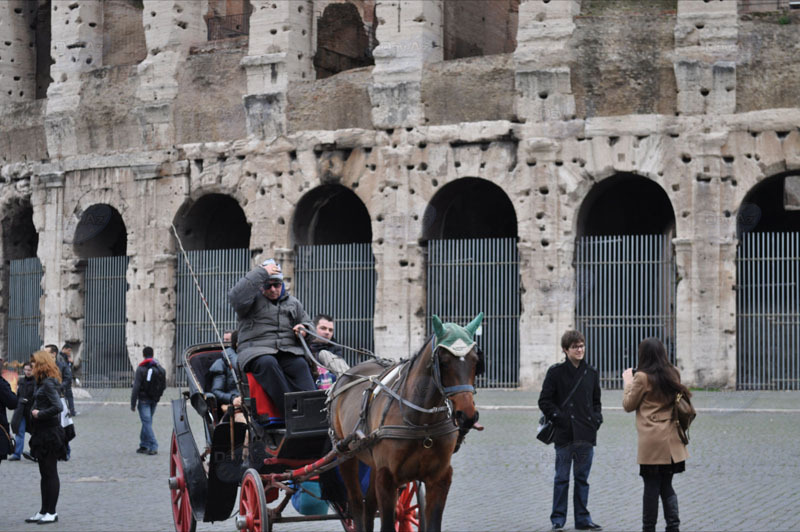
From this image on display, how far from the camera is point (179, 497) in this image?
28.0 ft

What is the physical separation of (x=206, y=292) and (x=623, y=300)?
7.60m

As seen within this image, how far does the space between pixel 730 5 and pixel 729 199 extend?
115 inches

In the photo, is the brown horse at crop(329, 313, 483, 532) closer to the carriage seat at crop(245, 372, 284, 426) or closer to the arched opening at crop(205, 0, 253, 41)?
the carriage seat at crop(245, 372, 284, 426)

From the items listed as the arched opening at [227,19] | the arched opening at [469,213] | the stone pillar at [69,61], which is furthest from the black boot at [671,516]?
the arched opening at [227,19]

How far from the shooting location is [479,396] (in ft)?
63.4

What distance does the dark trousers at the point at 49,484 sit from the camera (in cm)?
921

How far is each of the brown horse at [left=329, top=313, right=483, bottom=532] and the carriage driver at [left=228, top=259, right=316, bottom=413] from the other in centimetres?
80

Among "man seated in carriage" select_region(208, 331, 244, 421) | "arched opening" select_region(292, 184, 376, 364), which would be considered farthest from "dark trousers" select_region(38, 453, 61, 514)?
"arched opening" select_region(292, 184, 376, 364)

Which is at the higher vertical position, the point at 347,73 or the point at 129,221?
the point at 347,73

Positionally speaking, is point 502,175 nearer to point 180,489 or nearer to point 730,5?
point 730,5

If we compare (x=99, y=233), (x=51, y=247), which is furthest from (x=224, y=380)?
(x=99, y=233)

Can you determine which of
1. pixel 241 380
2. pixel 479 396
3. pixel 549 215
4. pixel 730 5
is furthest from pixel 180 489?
pixel 730 5

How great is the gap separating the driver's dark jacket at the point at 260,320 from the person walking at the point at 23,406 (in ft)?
7.82

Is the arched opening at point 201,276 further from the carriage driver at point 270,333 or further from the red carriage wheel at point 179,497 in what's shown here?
the carriage driver at point 270,333
